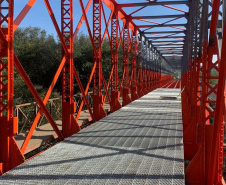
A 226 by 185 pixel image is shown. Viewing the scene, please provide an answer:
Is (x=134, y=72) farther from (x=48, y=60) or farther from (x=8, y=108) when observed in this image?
(x=8, y=108)

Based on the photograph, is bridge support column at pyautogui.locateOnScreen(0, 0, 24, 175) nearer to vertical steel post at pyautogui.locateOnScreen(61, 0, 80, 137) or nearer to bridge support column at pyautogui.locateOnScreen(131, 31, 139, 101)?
vertical steel post at pyautogui.locateOnScreen(61, 0, 80, 137)

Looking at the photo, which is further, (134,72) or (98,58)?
(134,72)

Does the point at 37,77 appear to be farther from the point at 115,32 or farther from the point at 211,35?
the point at 211,35

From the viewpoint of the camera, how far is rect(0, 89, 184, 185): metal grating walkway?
156 inches

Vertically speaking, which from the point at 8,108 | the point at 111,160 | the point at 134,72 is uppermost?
the point at 134,72

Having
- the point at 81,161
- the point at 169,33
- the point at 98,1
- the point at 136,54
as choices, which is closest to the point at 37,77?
the point at 136,54

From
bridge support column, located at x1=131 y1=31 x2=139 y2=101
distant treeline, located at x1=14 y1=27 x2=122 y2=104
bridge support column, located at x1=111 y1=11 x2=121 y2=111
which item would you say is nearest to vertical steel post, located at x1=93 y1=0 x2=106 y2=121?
bridge support column, located at x1=111 y1=11 x2=121 y2=111

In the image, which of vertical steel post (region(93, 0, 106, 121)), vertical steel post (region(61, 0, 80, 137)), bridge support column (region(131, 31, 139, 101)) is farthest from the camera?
bridge support column (region(131, 31, 139, 101))

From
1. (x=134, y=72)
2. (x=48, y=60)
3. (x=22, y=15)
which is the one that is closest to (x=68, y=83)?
(x=22, y=15)

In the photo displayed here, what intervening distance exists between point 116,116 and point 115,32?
7.14 metres

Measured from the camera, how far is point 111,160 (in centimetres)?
473

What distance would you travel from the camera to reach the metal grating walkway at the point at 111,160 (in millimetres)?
3955

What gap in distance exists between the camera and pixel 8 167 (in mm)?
5480

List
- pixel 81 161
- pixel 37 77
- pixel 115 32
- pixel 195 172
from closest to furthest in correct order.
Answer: pixel 81 161 → pixel 195 172 → pixel 115 32 → pixel 37 77
